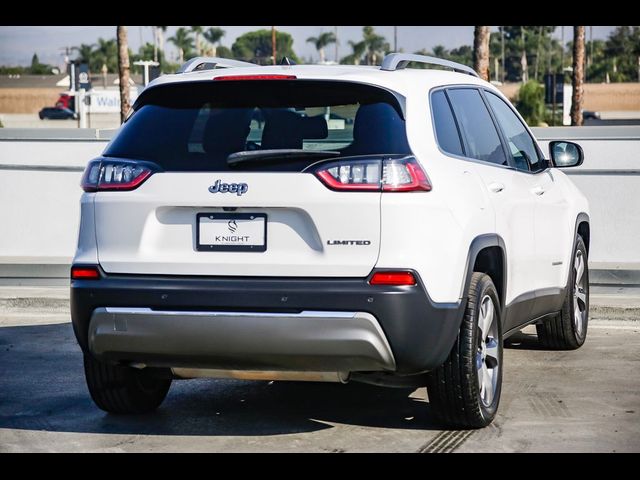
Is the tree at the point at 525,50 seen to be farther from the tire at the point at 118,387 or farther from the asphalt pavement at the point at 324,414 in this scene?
the tire at the point at 118,387

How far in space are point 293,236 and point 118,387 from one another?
1.51 m

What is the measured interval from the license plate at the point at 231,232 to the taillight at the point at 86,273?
1.72ft

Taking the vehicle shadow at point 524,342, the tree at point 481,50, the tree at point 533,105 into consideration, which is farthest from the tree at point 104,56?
the vehicle shadow at point 524,342

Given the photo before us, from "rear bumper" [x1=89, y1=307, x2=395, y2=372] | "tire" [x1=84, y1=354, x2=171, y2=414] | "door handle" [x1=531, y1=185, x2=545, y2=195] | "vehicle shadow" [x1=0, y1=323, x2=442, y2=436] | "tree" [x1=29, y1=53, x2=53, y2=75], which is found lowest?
"tree" [x1=29, y1=53, x2=53, y2=75]

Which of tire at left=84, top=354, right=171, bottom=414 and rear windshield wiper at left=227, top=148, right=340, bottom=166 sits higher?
rear windshield wiper at left=227, top=148, right=340, bottom=166

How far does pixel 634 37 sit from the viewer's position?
467 feet

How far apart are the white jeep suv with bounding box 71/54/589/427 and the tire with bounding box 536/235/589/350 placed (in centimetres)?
231

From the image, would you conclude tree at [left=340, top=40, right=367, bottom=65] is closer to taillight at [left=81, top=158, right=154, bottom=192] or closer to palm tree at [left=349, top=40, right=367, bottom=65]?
palm tree at [left=349, top=40, right=367, bottom=65]

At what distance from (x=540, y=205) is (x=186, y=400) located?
2.33m

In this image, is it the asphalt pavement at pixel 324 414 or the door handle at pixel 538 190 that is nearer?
the asphalt pavement at pixel 324 414

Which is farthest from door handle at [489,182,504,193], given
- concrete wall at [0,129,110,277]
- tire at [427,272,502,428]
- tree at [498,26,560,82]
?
tree at [498,26,560,82]

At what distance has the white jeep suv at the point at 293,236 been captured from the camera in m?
5.66

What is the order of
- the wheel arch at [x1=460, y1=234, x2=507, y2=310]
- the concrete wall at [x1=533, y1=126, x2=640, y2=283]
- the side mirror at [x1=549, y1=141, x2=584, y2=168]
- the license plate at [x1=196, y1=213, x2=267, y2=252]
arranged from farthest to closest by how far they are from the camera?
the concrete wall at [x1=533, y1=126, x2=640, y2=283] → the side mirror at [x1=549, y1=141, x2=584, y2=168] → the wheel arch at [x1=460, y1=234, x2=507, y2=310] → the license plate at [x1=196, y1=213, x2=267, y2=252]

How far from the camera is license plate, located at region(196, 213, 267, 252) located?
577 cm
